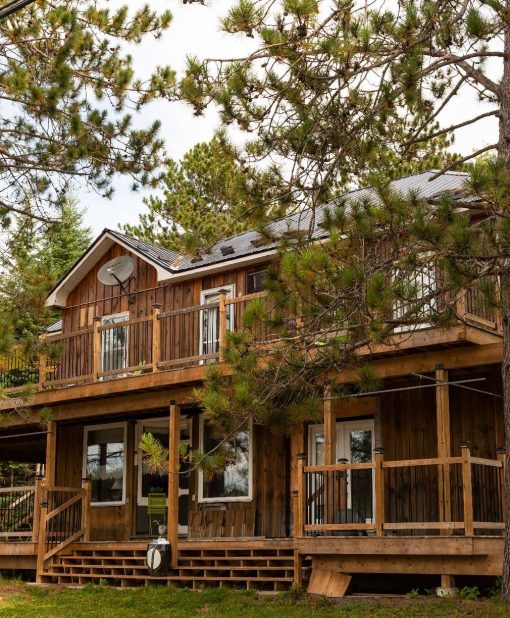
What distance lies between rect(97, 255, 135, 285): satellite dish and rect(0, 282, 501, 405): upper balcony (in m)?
0.75

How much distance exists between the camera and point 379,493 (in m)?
13.8

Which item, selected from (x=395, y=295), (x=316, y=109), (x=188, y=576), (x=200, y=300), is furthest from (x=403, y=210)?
(x=200, y=300)

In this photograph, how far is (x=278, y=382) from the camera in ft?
37.1

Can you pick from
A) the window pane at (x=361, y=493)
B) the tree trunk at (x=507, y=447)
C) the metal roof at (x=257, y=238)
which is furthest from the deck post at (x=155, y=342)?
the tree trunk at (x=507, y=447)

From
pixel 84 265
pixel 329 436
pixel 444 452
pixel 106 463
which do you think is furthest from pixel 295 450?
pixel 84 265

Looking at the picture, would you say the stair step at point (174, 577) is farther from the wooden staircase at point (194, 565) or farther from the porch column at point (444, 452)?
the porch column at point (444, 452)

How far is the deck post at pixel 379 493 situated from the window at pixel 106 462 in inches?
301

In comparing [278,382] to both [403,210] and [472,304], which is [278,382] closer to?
[403,210]

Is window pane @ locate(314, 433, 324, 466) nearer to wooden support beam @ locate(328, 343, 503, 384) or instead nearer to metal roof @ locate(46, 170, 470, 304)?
wooden support beam @ locate(328, 343, 503, 384)

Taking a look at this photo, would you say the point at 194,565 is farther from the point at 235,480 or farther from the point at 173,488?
the point at 235,480

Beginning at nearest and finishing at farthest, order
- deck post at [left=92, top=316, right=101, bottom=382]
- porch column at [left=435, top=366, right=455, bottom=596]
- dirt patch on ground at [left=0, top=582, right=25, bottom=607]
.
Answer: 1. porch column at [left=435, top=366, right=455, bottom=596]
2. dirt patch on ground at [left=0, top=582, right=25, bottom=607]
3. deck post at [left=92, top=316, right=101, bottom=382]

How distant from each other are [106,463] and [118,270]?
3.90m

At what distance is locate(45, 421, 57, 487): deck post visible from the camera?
770 inches

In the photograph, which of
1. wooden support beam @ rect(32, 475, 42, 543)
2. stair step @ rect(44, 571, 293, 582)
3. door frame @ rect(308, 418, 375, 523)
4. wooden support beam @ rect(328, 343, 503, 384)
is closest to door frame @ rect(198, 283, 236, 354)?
door frame @ rect(308, 418, 375, 523)
